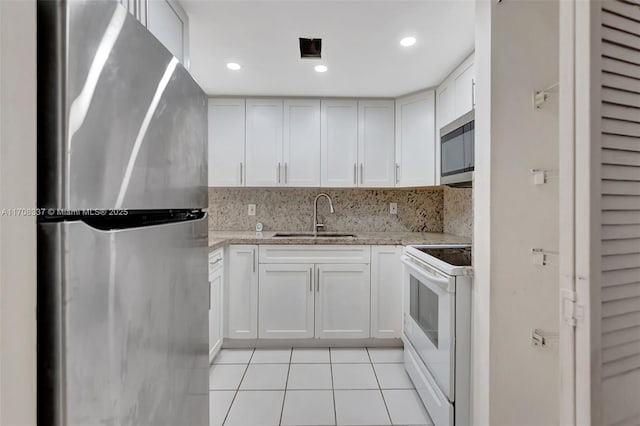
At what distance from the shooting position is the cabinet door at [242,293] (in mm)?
2666

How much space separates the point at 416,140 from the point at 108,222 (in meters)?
2.74

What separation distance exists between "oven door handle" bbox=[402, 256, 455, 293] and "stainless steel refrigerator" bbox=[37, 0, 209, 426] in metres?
1.24

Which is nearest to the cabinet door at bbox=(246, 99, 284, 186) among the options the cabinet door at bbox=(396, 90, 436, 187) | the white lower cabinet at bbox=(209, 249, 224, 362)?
the white lower cabinet at bbox=(209, 249, 224, 362)

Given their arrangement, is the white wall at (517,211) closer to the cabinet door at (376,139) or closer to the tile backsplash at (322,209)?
the cabinet door at (376,139)

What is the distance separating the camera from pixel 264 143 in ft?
9.97

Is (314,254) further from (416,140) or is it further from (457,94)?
(457,94)

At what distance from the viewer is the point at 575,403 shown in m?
0.64

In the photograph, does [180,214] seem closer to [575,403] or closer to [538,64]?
[575,403]

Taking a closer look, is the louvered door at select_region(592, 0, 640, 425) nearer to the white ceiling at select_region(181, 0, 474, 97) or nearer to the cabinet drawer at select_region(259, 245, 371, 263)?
the white ceiling at select_region(181, 0, 474, 97)

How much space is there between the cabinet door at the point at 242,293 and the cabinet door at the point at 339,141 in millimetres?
1009

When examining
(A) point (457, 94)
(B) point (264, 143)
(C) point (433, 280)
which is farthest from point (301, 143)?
(C) point (433, 280)

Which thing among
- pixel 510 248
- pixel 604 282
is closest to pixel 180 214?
pixel 604 282
